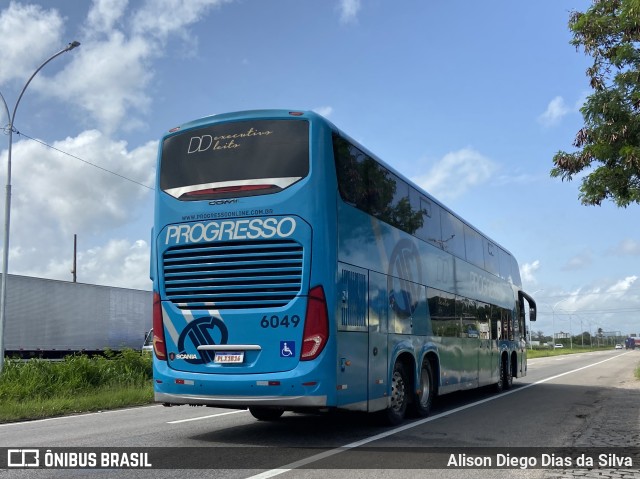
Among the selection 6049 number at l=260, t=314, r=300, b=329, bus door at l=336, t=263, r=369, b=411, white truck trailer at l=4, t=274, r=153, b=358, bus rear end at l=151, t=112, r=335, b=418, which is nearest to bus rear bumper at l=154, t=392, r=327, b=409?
bus rear end at l=151, t=112, r=335, b=418

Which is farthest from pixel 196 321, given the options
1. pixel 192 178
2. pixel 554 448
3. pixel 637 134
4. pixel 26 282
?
pixel 26 282

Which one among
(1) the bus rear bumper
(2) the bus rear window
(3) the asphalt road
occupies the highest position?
(2) the bus rear window

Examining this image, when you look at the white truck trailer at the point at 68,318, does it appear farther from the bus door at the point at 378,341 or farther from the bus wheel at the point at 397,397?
the bus door at the point at 378,341

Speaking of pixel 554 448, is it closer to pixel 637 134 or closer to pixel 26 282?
pixel 637 134

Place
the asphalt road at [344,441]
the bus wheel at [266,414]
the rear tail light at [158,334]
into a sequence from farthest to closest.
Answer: the bus wheel at [266,414] → the rear tail light at [158,334] → the asphalt road at [344,441]

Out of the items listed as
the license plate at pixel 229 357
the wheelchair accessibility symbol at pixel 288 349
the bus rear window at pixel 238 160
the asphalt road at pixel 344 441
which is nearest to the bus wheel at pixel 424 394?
the asphalt road at pixel 344 441

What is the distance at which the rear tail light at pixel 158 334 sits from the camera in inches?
356

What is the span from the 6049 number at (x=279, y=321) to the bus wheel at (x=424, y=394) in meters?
3.87

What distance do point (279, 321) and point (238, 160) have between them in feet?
7.44

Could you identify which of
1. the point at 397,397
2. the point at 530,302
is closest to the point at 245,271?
the point at 397,397

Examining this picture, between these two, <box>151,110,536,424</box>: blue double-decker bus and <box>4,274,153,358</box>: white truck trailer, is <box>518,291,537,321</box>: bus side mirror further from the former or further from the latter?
<box>4,274,153,358</box>: white truck trailer

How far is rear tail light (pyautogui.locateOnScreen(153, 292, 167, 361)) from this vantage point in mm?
9039

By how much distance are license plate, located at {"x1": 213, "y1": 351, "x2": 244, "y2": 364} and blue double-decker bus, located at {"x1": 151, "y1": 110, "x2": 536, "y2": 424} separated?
0.6 inches

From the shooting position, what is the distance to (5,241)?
16.6 meters
